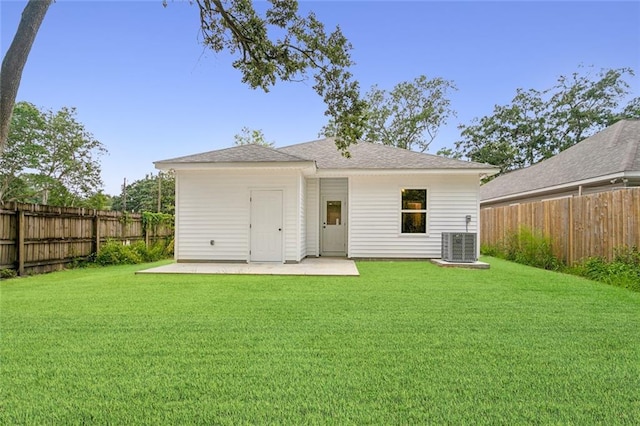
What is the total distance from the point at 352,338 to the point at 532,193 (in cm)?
1276

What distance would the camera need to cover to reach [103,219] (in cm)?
1002

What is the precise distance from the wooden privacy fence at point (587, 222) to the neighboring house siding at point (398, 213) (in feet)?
5.66

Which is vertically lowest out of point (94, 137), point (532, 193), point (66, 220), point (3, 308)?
point (3, 308)

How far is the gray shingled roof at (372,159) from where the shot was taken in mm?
9938

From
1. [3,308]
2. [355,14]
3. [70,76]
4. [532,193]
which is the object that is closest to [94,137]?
[70,76]

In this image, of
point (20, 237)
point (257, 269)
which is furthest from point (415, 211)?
point (20, 237)

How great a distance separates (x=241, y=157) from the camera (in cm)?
877

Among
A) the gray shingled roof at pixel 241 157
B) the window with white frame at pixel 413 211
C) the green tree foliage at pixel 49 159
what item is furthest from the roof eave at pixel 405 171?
the green tree foliage at pixel 49 159

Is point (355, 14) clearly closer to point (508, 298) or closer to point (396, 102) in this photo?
point (508, 298)

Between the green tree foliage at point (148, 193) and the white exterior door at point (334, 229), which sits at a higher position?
the green tree foliage at point (148, 193)

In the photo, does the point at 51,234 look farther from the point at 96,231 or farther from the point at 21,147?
the point at 21,147

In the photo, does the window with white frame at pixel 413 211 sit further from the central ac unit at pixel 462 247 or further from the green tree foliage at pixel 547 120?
the green tree foliage at pixel 547 120

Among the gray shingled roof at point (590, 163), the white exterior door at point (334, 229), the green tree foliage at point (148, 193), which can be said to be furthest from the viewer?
the green tree foliage at point (148, 193)

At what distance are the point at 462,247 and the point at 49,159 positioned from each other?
22.6 meters
